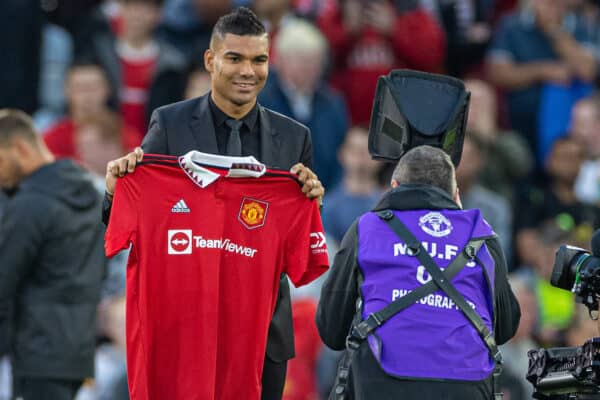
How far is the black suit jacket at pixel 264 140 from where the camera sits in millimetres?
7715

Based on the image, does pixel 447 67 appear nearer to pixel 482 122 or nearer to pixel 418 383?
pixel 482 122

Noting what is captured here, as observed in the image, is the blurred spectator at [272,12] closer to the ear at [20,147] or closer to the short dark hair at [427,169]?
the ear at [20,147]

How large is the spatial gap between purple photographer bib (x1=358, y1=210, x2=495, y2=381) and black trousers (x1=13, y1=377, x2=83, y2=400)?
128 inches

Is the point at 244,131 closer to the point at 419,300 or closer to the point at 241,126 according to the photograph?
the point at 241,126

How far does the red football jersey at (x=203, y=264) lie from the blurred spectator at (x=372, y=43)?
20.1 feet

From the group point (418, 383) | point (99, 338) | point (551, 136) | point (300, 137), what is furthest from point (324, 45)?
point (418, 383)

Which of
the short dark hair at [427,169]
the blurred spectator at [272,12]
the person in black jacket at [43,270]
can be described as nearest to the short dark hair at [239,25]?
the short dark hair at [427,169]

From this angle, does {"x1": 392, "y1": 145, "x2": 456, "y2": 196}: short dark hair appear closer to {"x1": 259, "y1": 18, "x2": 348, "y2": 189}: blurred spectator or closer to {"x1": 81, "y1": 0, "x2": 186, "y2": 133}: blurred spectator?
{"x1": 259, "y1": 18, "x2": 348, "y2": 189}: blurred spectator

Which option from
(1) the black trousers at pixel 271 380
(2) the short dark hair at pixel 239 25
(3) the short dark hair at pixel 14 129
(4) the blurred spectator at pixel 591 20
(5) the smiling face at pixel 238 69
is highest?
(4) the blurred spectator at pixel 591 20

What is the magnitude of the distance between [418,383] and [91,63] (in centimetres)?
685

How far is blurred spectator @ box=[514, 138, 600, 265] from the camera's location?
13.2m

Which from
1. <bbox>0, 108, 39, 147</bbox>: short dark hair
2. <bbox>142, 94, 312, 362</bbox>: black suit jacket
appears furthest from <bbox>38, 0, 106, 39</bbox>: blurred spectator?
<bbox>142, 94, 312, 362</bbox>: black suit jacket

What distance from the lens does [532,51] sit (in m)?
14.3

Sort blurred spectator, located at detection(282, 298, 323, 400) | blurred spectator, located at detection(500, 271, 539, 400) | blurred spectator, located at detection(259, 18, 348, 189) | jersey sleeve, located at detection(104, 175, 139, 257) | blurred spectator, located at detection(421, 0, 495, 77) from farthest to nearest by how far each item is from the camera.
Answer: blurred spectator, located at detection(421, 0, 495, 77) < blurred spectator, located at detection(259, 18, 348, 189) < blurred spectator, located at detection(500, 271, 539, 400) < blurred spectator, located at detection(282, 298, 323, 400) < jersey sleeve, located at detection(104, 175, 139, 257)
